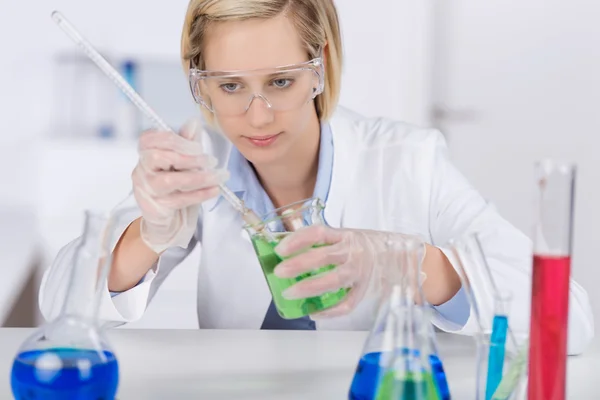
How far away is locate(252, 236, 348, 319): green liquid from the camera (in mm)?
1046

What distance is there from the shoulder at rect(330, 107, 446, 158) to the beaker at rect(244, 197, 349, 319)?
758 mm

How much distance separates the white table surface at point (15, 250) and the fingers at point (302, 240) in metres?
1.37

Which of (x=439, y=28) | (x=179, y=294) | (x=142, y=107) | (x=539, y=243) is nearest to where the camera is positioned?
(x=539, y=243)

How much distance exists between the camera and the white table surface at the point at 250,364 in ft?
3.70

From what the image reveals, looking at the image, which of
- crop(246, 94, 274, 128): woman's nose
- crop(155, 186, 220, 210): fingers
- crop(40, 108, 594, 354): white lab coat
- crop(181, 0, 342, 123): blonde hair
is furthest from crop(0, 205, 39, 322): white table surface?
crop(155, 186, 220, 210): fingers

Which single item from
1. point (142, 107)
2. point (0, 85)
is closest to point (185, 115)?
point (0, 85)

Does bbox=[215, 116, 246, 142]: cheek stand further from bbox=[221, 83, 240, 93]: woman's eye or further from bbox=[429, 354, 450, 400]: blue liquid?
bbox=[429, 354, 450, 400]: blue liquid

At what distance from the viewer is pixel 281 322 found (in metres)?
1.77

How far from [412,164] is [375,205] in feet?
0.41

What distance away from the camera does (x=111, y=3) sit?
3.29 metres

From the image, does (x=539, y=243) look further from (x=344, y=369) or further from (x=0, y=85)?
(x=0, y=85)

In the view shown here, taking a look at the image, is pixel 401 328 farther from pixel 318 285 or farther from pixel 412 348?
pixel 318 285

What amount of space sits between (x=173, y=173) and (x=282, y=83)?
0.44 m

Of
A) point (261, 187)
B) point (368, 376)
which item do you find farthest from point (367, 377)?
point (261, 187)
